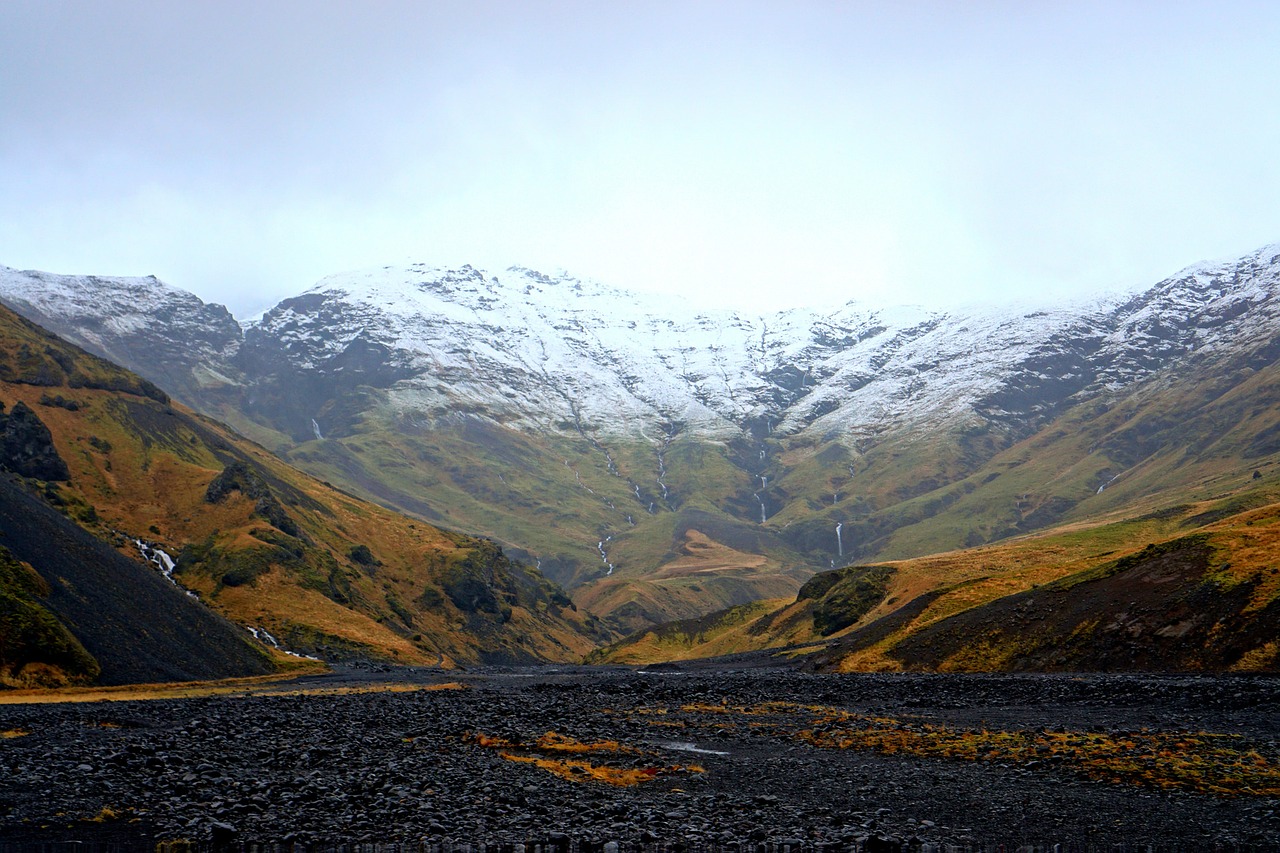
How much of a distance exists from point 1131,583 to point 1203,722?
26.8 metres

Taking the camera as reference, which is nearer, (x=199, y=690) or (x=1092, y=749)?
(x=1092, y=749)

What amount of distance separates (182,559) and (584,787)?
316ft

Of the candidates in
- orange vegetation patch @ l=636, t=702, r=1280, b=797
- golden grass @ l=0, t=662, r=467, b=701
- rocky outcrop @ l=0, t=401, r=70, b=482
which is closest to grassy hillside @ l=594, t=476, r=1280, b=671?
orange vegetation patch @ l=636, t=702, r=1280, b=797

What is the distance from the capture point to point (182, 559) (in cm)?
10650

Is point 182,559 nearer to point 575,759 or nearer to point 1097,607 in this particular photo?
point 575,759

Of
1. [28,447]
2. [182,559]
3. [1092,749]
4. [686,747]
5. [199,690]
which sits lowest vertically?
[199,690]

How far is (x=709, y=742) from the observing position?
38.5 metres

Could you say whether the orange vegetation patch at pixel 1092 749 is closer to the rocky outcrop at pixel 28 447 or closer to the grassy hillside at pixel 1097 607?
the grassy hillside at pixel 1097 607

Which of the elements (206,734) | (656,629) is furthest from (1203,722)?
(656,629)

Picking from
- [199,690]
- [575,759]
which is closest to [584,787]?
[575,759]

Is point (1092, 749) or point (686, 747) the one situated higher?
point (1092, 749)

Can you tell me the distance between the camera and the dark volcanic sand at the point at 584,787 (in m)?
19.5

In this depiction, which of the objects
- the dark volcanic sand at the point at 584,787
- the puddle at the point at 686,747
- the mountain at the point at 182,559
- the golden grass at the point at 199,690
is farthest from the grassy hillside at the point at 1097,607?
the mountain at the point at 182,559

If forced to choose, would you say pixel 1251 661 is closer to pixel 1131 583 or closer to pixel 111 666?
pixel 1131 583
